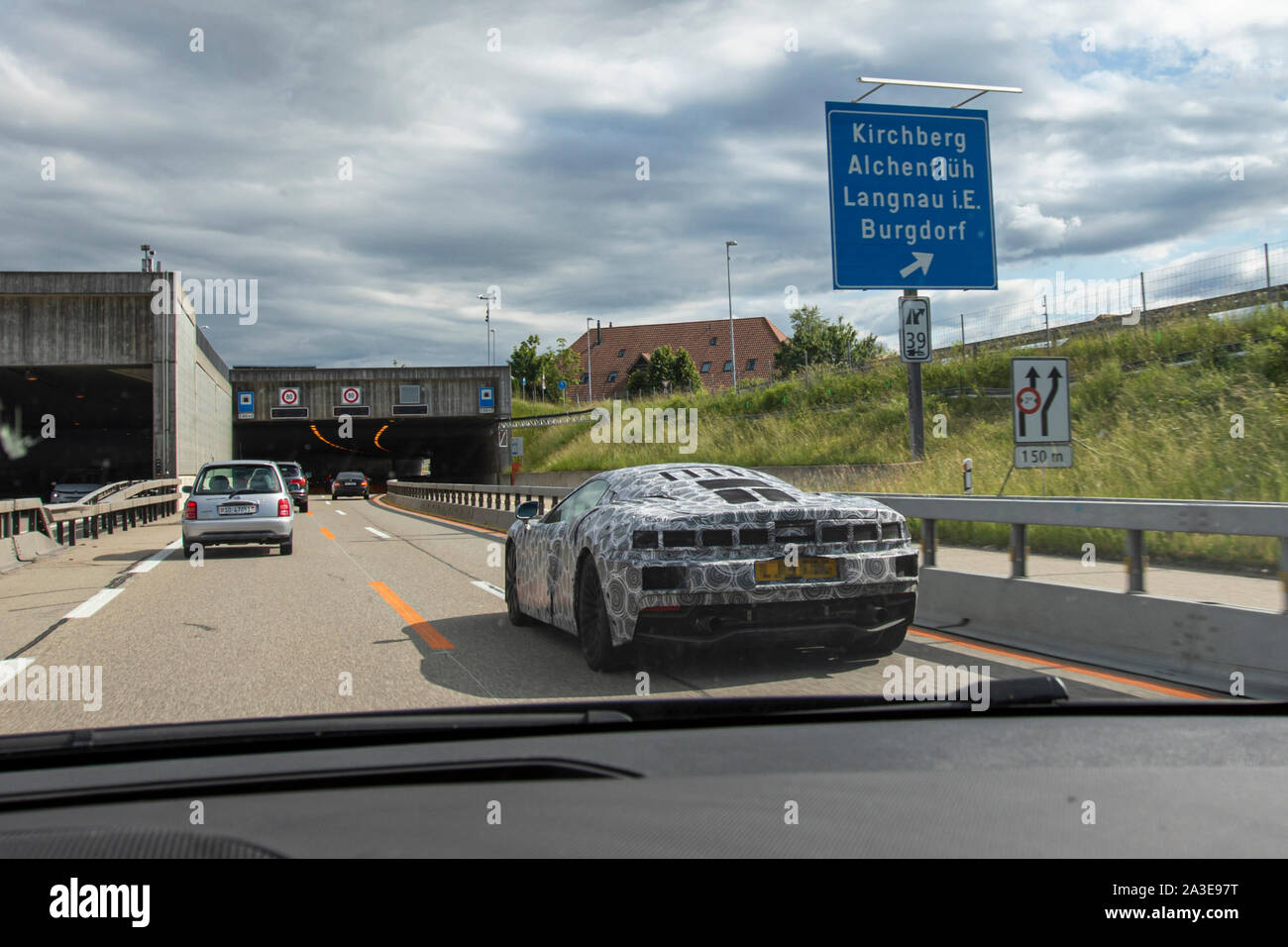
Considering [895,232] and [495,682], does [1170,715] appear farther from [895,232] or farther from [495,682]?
[895,232]

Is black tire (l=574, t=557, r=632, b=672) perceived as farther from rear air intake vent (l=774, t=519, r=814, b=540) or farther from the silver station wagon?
the silver station wagon

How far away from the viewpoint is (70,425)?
229ft

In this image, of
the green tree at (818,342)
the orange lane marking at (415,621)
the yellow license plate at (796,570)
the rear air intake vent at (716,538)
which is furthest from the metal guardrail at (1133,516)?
the green tree at (818,342)

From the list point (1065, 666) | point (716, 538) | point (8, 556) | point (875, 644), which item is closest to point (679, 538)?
point (716, 538)

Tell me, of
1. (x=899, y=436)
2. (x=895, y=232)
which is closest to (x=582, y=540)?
(x=895, y=232)

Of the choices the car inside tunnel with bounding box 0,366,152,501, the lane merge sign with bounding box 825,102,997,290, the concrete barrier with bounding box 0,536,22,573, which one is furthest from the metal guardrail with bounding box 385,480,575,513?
the car inside tunnel with bounding box 0,366,152,501

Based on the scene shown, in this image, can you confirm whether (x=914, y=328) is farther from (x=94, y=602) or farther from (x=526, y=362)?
(x=526, y=362)

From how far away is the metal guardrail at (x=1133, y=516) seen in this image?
638 cm

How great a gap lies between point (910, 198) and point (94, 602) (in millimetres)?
11821

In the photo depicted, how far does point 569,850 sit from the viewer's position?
1.97m

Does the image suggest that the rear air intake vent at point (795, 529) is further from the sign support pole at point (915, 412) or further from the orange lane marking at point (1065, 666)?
the sign support pole at point (915, 412)

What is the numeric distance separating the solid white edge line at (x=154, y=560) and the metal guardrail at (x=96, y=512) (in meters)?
1.93

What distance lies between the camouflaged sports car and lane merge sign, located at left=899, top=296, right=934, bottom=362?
322 inches

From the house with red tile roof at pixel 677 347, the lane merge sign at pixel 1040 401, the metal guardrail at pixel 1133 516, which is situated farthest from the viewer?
the house with red tile roof at pixel 677 347
